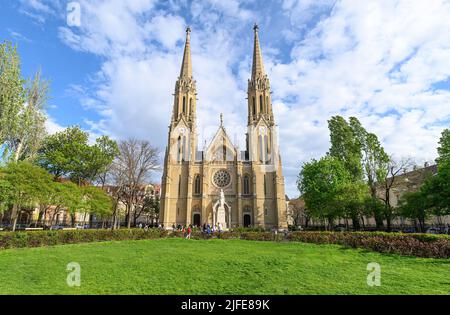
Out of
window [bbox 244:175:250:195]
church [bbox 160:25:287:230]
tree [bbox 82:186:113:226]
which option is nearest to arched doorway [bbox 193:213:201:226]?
church [bbox 160:25:287:230]

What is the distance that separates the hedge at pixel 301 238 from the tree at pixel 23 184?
6117 mm

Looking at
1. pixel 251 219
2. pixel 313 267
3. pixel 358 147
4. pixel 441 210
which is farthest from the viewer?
pixel 251 219

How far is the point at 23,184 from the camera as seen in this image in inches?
855

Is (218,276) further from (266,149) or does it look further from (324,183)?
(266,149)

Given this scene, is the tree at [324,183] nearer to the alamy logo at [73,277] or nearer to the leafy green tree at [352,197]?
the leafy green tree at [352,197]

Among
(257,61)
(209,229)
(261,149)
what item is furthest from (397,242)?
(257,61)

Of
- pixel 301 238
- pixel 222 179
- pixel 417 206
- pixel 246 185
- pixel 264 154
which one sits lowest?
pixel 301 238

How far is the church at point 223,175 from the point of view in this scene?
1757 inches

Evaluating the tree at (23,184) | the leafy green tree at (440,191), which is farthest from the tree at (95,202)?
the leafy green tree at (440,191)

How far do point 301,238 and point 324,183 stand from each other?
14729 mm
